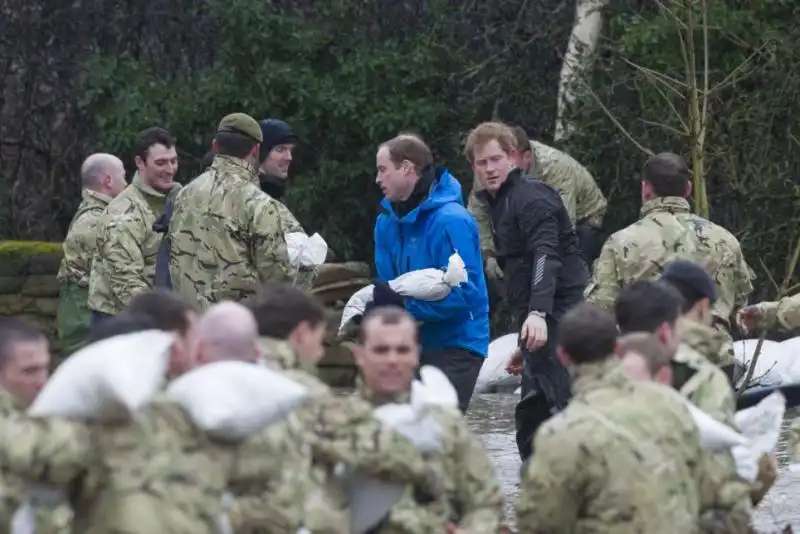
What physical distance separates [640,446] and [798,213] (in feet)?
33.7

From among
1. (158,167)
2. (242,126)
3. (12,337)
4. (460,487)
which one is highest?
(242,126)

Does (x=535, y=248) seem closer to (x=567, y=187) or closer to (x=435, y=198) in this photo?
(x=435, y=198)

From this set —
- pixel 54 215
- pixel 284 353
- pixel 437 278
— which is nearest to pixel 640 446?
pixel 284 353

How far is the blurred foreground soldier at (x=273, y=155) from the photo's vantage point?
11195 millimetres

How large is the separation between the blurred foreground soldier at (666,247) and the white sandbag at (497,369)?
5600 millimetres

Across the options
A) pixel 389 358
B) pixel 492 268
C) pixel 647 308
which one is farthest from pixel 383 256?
pixel 389 358

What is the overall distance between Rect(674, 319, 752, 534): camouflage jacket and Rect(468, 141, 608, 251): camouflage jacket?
6014 mm

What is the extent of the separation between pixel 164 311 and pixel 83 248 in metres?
5.69

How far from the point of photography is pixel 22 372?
22.4ft

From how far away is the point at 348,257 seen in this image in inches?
722

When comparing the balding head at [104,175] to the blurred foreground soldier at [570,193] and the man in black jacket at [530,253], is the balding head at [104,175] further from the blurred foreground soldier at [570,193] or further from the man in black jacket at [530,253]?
the man in black jacket at [530,253]

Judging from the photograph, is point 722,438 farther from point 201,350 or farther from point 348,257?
point 348,257

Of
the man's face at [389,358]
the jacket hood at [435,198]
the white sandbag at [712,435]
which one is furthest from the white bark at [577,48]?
the man's face at [389,358]

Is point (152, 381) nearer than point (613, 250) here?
Yes
